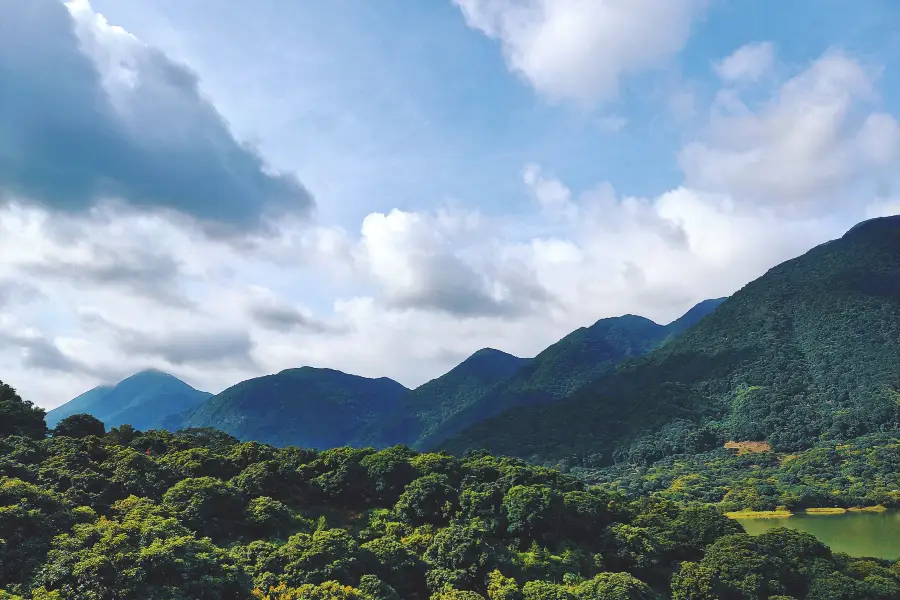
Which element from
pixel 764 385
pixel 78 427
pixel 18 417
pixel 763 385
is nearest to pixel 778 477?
pixel 764 385

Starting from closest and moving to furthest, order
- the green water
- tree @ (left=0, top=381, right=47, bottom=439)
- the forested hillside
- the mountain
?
the forested hillside
tree @ (left=0, top=381, right=47, bottom=439)
the green water
the mountain

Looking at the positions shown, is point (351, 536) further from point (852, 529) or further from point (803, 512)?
point (803, 512)

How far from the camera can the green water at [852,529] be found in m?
52.6

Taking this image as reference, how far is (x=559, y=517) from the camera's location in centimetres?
3344

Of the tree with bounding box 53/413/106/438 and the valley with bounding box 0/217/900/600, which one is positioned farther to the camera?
the tree with bounding box 53/413/106/438

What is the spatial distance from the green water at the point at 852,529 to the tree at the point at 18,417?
6599cm

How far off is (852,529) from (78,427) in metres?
79.0

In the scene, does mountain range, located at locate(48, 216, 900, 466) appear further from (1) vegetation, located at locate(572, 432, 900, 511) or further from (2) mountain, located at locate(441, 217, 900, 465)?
(1) vegetation, located at locate(572, 432, 900, 511)

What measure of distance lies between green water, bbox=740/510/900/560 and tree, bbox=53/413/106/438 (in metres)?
63.2

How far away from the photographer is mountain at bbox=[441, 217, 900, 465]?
125125mm

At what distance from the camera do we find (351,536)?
26.9 metres

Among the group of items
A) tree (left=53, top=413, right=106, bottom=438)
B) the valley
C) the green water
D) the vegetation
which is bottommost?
the green water

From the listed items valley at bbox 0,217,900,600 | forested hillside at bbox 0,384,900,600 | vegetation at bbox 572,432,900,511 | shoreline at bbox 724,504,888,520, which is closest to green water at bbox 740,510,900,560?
valley at bbox 0,217,900,600

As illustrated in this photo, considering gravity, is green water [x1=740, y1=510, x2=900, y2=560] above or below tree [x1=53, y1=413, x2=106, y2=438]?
below
